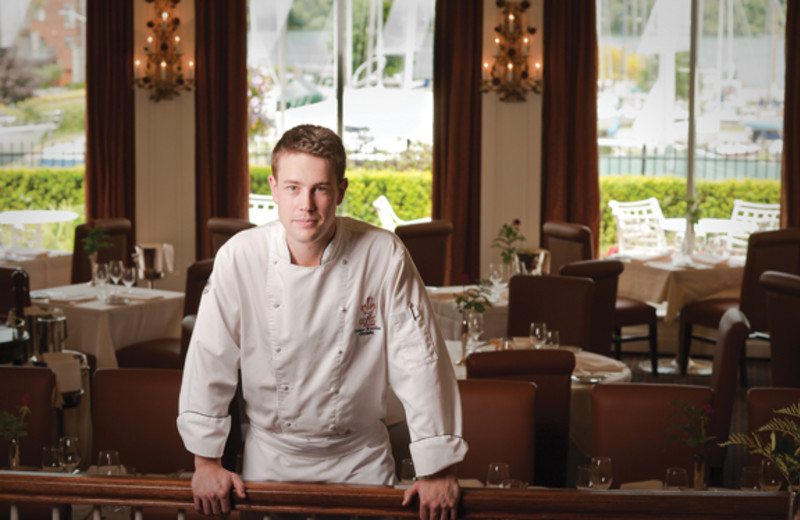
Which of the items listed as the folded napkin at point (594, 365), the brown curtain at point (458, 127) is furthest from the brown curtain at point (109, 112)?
the folded napkin at point (594, 365)

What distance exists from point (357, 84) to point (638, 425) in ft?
18.8

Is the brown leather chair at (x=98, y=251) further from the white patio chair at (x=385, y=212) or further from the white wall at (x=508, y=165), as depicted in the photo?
the white wall at (x=508, y=165)

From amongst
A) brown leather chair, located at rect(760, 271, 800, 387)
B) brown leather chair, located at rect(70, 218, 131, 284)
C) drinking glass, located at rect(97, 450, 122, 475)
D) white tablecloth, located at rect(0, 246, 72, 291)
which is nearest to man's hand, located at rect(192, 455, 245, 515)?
drinking glass, located at rect(97, 450, 122, 475)

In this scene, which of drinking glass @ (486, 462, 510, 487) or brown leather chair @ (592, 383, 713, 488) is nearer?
drinking glass @ (486, 462, 510, 487)

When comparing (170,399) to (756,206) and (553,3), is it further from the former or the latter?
(756,206)

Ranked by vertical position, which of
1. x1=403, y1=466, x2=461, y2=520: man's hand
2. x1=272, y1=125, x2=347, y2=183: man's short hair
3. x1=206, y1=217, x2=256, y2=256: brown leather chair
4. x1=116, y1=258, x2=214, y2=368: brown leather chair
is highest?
x1=272, y1=125, x2=347, y2=183: man's short hair

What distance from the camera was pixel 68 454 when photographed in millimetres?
2830

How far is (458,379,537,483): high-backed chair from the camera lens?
3174 mm

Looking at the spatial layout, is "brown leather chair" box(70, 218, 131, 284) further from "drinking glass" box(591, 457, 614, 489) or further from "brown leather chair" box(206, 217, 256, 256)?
"drinking glass" box(591, 457, 614, 489)

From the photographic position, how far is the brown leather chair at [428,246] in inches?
271

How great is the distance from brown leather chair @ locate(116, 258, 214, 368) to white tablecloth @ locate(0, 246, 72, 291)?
188 cm

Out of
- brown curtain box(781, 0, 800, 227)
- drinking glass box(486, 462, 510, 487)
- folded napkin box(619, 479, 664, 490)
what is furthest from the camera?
brown curtain box(781, 0, 800, 227)

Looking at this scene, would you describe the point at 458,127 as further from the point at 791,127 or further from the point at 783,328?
the point at 783,328

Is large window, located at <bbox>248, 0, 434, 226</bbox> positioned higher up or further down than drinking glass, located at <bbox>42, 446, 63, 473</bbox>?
higher up
